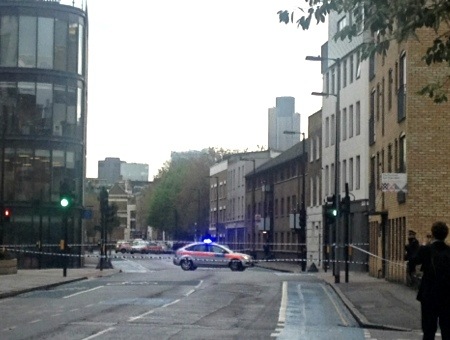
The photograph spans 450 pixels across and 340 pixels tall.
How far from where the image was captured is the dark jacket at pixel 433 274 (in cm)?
1357

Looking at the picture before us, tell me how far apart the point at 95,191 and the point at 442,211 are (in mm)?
147481

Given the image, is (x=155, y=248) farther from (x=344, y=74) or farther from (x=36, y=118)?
(x=36, y=118)

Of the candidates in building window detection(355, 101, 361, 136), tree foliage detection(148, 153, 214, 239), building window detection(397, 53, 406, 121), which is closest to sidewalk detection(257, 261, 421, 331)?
building window detection(397, 53, 406, 121)

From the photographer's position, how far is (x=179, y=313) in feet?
80.1

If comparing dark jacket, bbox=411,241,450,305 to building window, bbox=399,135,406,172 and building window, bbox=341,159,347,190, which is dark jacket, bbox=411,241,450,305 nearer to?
building window, bbox=399,135,406,172

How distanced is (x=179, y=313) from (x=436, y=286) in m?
11.5

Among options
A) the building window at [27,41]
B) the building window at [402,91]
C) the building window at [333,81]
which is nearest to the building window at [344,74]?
the building window at [333,81]

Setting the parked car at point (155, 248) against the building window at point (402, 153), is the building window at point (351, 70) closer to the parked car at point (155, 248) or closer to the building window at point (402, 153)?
the building window at point (402, 153)

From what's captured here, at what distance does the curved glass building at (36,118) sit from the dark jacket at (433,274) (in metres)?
47.9

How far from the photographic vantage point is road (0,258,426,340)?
1952 centimetres

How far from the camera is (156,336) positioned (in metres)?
18.5

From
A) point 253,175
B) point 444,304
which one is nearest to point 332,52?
point 253,175

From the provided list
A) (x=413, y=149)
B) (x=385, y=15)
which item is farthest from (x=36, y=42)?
(x=385, y=15)

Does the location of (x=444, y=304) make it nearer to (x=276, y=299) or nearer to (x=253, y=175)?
(x=276, y=299)
